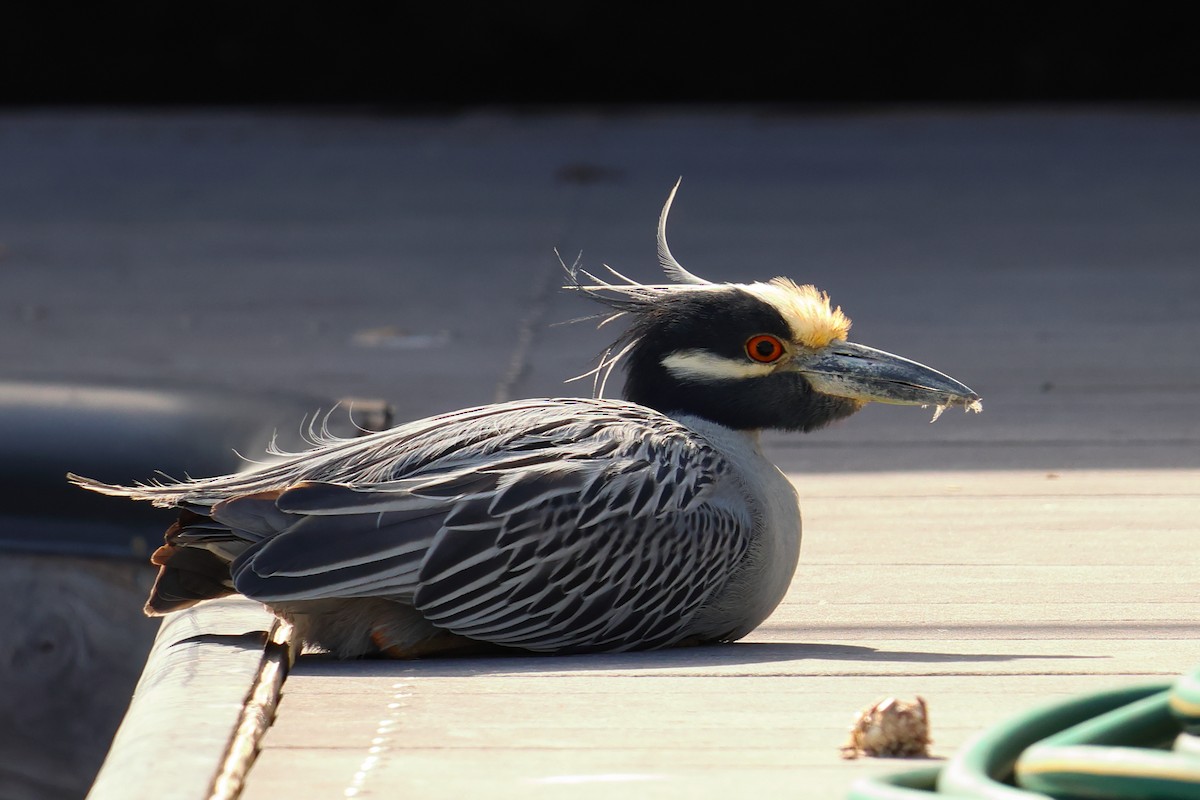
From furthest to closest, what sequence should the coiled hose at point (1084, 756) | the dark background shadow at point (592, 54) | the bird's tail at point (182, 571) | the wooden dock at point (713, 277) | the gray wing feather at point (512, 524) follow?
1. the dark background shadow at point (592, 54)
2. the bird's tail at point (182, 571)
3. the gray wing feather at point (512, 524)
4. the wooden dock at point (713, 277)
5. the coiled hose at point (1084, 756)

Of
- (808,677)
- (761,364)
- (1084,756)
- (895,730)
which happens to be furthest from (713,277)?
(1084,756)

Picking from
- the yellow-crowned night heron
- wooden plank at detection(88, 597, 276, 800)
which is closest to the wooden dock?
wooden plank at detection(88, 597, 276, 800)

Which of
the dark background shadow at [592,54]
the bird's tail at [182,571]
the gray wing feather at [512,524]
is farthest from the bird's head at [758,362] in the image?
the dark background shadow at [592,54]

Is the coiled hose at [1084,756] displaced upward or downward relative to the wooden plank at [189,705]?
upward

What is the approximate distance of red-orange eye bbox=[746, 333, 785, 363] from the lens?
4.20 m

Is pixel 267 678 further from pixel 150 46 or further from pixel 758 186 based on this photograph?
pixel 150 46

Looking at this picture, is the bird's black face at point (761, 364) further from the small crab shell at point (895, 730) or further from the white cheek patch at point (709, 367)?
the small crab shell at point (895, 730)

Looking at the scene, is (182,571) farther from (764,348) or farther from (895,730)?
(895,730)

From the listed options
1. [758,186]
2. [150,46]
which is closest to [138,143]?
[150,46]

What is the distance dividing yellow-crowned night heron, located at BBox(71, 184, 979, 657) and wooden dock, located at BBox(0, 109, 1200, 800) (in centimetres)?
12

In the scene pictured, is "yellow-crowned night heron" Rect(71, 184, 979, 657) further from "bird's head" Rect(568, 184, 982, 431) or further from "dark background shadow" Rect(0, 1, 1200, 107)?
"dark background shadow" Rect(0, 1, 1200, 107)

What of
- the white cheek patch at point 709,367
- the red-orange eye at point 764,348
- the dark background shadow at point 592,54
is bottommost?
the white cheek patch at point 709,367

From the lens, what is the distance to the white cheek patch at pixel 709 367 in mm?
4203

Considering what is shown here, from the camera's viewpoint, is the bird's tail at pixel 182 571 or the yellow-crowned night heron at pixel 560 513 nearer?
the yellow-crowned night heron at pixel 560 513
